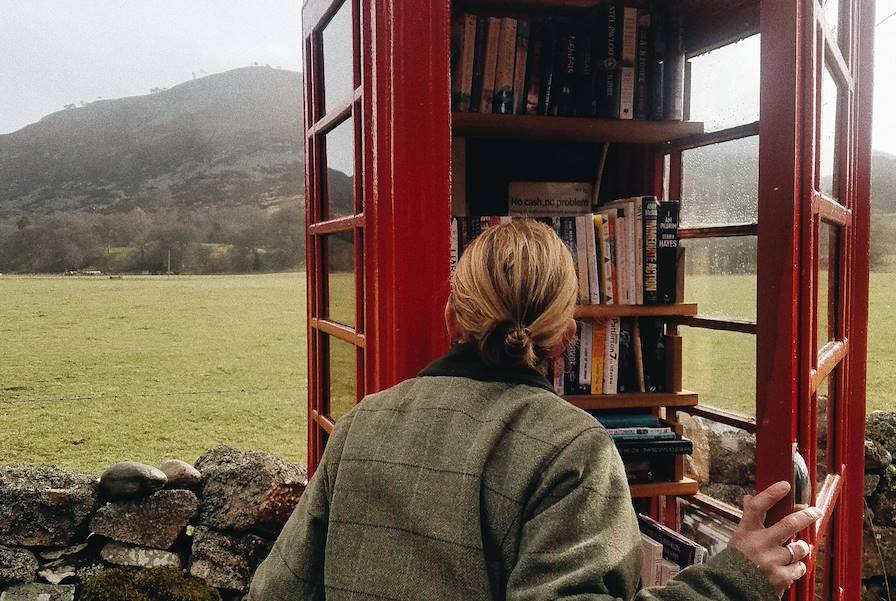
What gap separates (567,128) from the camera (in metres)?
2.04

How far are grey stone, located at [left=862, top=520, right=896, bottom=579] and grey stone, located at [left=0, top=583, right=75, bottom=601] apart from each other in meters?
4.05

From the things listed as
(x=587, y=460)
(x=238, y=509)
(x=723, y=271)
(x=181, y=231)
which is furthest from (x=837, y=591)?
(x=181, y=231)

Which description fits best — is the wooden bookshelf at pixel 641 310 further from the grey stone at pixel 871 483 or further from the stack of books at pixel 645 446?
the grey stone at pixel 871 483

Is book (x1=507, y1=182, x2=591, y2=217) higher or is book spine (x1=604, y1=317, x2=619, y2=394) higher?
book (x1=507, y1=182, x2=591, y2=217)

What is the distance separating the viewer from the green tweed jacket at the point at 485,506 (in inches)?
35.1

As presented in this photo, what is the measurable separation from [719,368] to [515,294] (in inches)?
62.3

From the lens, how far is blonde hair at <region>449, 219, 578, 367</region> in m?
1.00

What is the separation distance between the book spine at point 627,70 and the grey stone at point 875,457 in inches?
109

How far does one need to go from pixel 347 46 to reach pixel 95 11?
60.1 feet

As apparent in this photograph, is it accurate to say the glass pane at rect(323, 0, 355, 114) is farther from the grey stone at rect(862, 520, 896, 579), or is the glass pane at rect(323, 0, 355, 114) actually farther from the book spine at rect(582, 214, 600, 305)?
the grey stone at rect(862, 520, 896, 579)

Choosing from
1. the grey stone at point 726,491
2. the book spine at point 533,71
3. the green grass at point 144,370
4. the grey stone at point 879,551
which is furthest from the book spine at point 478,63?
the green grass at point 144,370

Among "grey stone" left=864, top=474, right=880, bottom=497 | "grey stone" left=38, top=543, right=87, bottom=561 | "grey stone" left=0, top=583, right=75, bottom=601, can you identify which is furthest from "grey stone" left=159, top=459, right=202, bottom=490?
"grey stone" left=864, top=474, right=880, bottom=497

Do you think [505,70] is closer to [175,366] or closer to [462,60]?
[462,60]

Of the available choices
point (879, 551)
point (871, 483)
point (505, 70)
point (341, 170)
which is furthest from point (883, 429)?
point (341, 170)
